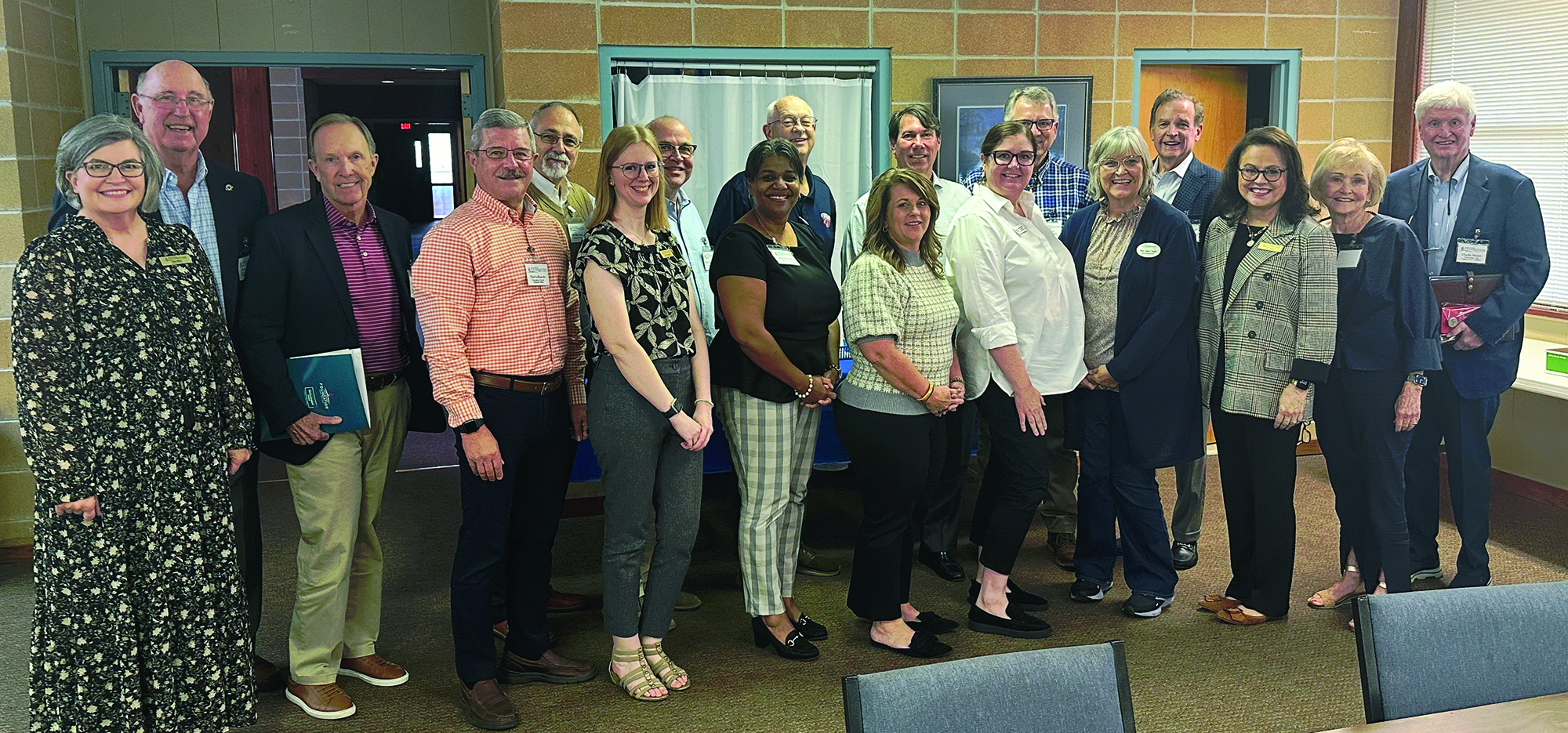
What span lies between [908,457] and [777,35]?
2764 mm

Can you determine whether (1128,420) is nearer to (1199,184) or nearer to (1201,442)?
(1201,442)

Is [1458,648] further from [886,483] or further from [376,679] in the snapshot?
[376,679]

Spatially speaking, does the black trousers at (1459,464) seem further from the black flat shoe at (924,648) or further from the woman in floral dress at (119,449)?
the woman in floral dress at (119,449)

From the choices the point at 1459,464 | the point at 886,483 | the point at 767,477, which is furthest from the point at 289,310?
the point at 1459,464

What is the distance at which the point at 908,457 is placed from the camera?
3248mm

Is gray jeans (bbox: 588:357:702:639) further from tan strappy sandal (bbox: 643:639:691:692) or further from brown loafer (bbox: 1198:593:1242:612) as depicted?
brown loafer (bbox: 1198:593:1242:612)

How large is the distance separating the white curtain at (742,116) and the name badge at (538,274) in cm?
238

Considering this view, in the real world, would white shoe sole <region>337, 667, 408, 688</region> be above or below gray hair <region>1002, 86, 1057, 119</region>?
below

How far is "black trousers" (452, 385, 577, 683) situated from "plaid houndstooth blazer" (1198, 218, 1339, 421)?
205 cm

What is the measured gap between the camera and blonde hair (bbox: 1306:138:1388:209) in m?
3.36

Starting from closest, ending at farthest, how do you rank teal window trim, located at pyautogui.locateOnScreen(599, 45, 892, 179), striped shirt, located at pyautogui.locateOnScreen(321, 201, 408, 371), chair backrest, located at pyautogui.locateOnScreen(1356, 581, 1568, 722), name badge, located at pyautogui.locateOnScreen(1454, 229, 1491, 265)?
chair backrest, located at pyautogui.locateOnScreen(1356, 581, 1568, 722)
striped shirt, located at pyautogui.locateOnScreen(321, 201, 408, 371)
name badge, located at pyautogui.locateOnScreen(1454, 229, 1491, 265)
teal window trim, located at pyautogui.locateOnScreen(599, 45, 892, 179)

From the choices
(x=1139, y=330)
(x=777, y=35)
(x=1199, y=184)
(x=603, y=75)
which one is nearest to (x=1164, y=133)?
(x=1199, y=184)

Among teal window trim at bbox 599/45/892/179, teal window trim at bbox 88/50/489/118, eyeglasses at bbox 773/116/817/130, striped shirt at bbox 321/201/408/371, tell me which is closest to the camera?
striped shirt at bbox 321/201/408/371

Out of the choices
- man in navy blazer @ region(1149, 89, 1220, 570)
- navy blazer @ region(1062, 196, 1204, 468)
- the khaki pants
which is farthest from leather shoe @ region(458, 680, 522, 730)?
man in navy blazer @ region(1149, 89, 1220, 570)
